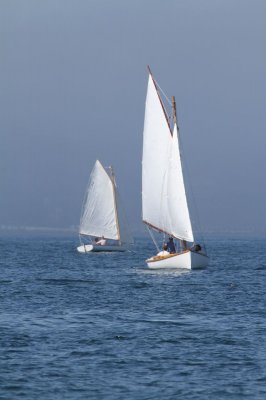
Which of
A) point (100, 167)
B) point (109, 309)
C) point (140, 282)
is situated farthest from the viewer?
point (100, 167)

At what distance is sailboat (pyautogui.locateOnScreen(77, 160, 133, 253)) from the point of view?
12575 centimetres

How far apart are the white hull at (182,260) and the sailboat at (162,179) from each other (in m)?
0.24

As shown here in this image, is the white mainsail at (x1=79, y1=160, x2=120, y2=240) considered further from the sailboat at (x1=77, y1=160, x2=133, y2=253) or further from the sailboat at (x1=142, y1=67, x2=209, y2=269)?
the sailboat at (x1=142, y1=67, x2=209, y2=269)

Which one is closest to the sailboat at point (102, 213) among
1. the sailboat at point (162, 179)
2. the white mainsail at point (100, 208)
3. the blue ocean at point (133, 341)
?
the white mainsail at point (100, 208)

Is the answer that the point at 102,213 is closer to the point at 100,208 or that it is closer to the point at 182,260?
the point at 100,208

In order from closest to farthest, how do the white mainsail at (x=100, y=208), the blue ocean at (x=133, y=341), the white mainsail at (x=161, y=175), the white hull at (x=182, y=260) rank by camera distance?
the blue ocean at (x=133, y=341)
the white hull at (x=182, y=260)
the white mainsail at (x=161, y=175)
the white mainsail at (x=100, y=208)

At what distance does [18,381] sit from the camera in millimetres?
30438

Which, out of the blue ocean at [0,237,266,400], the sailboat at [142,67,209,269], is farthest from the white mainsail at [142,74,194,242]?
the blue ocean at [0,237,266,400]

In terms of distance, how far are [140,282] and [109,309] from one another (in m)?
18.6

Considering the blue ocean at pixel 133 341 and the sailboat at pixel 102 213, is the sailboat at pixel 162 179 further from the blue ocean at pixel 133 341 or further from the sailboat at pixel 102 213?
the sailboat at pixel 102 213

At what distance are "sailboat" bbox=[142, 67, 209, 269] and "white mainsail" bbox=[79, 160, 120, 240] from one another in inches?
1840

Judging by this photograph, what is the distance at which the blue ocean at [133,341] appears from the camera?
29.8m

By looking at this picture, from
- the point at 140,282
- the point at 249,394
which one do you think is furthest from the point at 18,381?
the point at 140,282

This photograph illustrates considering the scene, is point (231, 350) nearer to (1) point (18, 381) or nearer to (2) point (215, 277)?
(1) point (18, 381)
